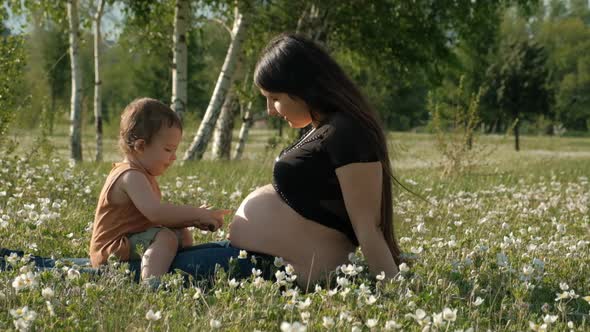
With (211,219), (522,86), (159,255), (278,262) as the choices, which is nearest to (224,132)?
(211,219)

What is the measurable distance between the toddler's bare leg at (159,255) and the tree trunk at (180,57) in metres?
12.0

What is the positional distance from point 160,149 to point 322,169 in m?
1.00

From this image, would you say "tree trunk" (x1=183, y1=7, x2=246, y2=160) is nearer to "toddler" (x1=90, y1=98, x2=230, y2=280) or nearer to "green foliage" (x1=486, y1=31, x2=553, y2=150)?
"toddler" (x1=90, y1=98, x2=230, y2=280)

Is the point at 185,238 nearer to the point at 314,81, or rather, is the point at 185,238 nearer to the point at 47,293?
the point at 314,81

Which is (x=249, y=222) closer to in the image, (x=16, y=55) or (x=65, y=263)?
(x=65, y=263)

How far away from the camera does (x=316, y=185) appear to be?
4.47 meters

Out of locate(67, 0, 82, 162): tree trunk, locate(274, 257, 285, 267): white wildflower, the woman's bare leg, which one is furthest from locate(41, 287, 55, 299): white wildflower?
locate(67, 0, 82, 162): tree trunk

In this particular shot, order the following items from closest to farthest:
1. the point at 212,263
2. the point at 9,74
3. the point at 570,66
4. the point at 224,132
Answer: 1. the point at 212,263
2. the point at 9,74
3. the point at 224,132
4. the point at 570,66

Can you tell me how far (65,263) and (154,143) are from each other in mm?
873

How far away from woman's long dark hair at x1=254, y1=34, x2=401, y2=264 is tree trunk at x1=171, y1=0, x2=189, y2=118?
1206 cm

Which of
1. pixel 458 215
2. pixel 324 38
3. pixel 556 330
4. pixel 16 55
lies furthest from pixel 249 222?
pixel 324 38

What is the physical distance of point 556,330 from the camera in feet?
11.7

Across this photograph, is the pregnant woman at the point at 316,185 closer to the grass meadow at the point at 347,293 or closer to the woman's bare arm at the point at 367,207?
the woman's bare arm at the point at 367,207

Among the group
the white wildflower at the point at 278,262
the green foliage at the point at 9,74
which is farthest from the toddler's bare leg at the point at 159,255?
the green foliage at the point at 9,74
